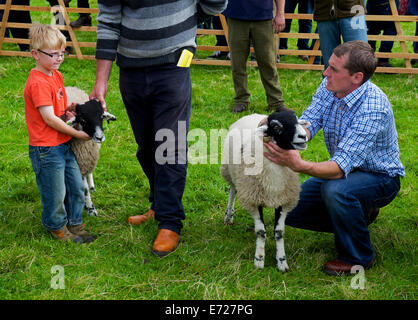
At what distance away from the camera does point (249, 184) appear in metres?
3.21

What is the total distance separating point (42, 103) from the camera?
3105mm

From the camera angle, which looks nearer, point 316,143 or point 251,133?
point 251,133

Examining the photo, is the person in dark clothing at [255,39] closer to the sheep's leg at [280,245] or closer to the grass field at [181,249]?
the grass field at [181,249]

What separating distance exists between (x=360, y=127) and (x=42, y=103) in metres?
2.11

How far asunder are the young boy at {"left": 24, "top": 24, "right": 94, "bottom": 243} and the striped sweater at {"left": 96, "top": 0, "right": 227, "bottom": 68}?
1.12 feet

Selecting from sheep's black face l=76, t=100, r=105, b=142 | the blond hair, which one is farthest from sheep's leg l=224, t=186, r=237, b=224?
the blond hair

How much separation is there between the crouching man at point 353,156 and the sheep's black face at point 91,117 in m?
1.20

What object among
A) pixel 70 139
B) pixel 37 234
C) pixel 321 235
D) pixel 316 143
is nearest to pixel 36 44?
pixel 70 139

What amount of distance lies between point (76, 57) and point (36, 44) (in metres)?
5.40

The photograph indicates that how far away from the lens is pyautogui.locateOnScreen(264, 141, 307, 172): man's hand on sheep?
2.91m

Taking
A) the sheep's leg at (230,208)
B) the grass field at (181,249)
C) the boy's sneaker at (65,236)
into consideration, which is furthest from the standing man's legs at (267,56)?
the boy's sneaker at (65,236)

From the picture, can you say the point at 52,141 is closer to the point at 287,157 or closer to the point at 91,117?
the point at 91,117

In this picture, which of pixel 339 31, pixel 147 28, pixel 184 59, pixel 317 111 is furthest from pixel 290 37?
pixel 147 28
